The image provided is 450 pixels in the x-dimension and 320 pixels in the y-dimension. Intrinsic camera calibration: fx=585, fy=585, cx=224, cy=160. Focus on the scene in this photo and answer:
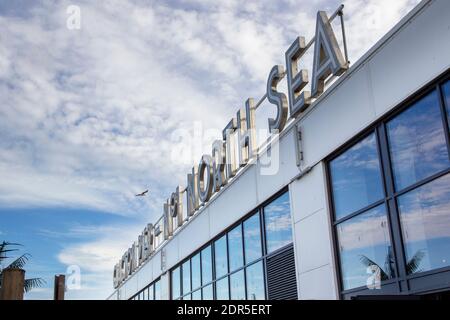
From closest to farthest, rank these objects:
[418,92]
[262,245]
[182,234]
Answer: [418,92] < [262,245] < [182,234]

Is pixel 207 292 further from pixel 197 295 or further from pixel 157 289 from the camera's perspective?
pixel 157 289

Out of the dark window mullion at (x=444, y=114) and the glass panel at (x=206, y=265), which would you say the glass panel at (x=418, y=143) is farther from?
the glass panel at (x=206, y=265)

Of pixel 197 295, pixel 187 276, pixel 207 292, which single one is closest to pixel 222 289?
pixel 207 292

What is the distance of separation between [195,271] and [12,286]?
506 inches

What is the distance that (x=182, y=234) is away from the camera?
18562 mm

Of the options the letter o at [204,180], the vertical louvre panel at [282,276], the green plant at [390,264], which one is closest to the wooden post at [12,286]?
the green plant at [390,264]

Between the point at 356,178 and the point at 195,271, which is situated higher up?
the point at 356,178

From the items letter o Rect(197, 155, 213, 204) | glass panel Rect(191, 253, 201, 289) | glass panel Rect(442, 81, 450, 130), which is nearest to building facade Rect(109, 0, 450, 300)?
glass panel Rect(442, 81, 450, 130)

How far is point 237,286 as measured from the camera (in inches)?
545

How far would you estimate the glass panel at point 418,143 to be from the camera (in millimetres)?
7402

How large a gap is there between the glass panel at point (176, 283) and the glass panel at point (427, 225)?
1219cm
